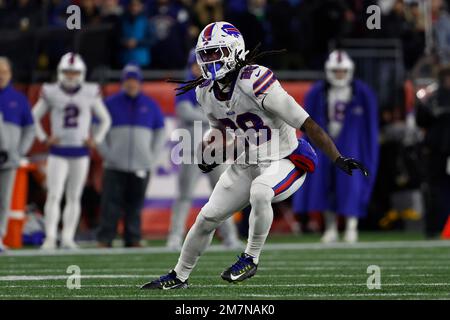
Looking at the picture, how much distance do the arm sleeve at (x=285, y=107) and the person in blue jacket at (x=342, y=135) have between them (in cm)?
577

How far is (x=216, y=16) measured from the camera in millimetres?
13773

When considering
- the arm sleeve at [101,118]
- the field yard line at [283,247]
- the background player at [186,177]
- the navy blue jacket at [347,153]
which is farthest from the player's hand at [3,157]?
the navy blue jacket at [347,153]

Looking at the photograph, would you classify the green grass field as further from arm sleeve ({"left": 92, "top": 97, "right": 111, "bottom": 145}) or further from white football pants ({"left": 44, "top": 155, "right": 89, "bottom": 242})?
arm sleeve ({"left": 92, "top": 97, "right": 111, "bottom": 145})

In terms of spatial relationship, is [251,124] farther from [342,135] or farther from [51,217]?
[342,135]

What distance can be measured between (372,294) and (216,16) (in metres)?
7.86

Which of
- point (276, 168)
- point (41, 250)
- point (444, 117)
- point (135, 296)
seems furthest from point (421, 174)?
point (135, 296)

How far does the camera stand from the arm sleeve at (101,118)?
463 inches

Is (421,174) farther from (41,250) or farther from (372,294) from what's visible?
(372,294)

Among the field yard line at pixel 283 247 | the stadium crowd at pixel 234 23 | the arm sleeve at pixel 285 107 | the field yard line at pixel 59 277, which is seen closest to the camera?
the arm sleeve at pixel 285 107

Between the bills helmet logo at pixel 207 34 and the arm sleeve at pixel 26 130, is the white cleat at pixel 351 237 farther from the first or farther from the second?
the bills helmet logo at pixel 207 34

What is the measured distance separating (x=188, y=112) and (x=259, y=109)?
4.75 meters

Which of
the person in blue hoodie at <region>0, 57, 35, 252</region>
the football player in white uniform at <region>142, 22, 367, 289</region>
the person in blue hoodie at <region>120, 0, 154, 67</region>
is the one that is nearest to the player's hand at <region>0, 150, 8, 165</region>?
the person in blue hoodie at <region>0, 57, 35, 252</region>

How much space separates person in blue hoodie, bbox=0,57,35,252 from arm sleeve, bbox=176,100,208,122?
4.65ft

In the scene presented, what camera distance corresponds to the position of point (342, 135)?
1269cm
